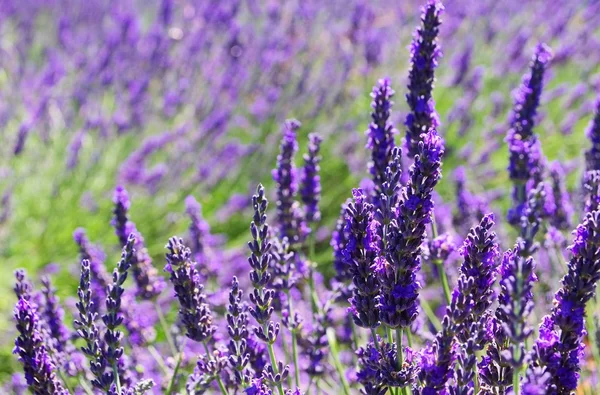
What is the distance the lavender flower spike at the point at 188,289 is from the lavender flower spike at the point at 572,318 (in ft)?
2.60

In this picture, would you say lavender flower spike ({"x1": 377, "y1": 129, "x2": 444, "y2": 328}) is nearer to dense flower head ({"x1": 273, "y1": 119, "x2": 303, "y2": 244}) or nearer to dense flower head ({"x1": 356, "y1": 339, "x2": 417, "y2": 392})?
dense flower head ({"x1": 356, "y1": 339, "x2": 417, "y2": 392})

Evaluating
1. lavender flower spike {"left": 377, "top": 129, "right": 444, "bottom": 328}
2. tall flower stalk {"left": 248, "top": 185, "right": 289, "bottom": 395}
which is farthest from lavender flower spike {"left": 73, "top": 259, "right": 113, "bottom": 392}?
lavender flower spike {"left": 377, "top": 129, "right": 444, "bottom": 328}

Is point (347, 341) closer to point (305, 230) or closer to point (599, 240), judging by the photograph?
point (305, 230)

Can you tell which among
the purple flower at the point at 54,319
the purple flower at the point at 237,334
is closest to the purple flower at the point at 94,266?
the purple flower at the point at 54,319

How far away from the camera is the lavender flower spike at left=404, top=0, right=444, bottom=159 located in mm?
1903

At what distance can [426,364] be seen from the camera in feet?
4.34

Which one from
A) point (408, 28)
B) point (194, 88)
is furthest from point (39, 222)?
point (408, 28)

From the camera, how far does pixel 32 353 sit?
4.79 ft

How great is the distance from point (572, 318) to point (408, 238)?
14.3 inches

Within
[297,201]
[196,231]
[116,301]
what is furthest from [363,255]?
[196,231]

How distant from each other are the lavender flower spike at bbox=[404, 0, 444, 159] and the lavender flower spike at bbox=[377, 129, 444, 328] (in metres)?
0.49

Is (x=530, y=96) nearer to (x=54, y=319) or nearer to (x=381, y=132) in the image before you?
(x=381, y=132)

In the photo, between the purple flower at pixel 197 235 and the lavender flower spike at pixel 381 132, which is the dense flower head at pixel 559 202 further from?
the purple flower at pixel 197 235

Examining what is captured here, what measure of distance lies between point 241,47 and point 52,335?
3.95 meters
